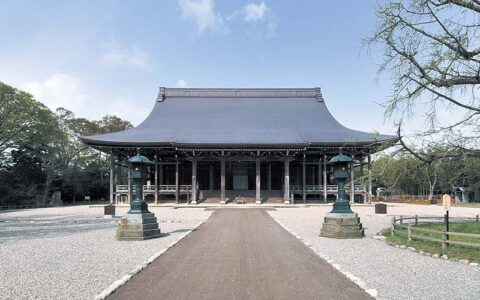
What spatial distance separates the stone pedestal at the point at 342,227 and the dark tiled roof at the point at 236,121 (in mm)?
14906

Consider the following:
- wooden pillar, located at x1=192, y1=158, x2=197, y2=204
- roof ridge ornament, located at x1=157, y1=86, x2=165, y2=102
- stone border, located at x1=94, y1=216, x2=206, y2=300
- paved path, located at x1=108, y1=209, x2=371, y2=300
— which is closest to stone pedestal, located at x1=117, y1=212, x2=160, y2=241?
paved path, located at x1=108, y1=209, x2=371, y2=300

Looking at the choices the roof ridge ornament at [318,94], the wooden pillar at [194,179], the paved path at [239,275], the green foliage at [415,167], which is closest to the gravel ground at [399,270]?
the paved path at [239,275]

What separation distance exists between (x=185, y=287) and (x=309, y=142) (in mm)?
24159

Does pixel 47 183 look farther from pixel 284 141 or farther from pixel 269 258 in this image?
pixel 269 258

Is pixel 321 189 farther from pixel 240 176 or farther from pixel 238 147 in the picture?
pixel 238 147

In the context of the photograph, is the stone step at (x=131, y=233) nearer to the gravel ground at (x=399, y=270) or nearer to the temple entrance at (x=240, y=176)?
the gravel ground at (x=399, y=270)

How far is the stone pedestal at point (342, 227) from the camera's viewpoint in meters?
12.8

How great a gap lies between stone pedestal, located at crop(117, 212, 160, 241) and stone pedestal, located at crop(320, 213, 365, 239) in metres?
5.65

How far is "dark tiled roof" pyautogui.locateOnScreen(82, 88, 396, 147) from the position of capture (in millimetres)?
30864

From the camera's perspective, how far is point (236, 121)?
125 feet

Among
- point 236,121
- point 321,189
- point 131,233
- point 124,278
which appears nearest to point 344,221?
point 131,233

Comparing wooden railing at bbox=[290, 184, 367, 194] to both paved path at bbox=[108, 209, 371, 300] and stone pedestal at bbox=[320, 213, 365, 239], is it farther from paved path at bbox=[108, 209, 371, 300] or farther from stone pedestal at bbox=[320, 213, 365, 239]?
paved path at bbox=[108, 209, 371, 300]

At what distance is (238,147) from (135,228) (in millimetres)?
17985

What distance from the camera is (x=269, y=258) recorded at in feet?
29.5
